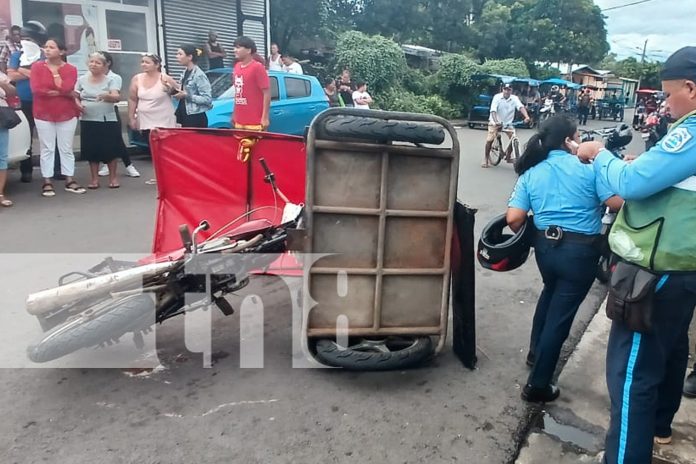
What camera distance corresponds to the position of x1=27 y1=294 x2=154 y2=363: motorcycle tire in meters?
2.95

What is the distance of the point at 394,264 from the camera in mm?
3305

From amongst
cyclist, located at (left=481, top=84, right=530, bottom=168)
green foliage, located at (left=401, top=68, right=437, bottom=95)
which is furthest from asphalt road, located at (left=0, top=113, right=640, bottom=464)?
green foliage, located at (left=401, top=68, right=437, bottom=95)

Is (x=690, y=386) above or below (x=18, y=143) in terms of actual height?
below

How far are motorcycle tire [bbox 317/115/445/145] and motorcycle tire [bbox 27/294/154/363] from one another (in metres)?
1.36

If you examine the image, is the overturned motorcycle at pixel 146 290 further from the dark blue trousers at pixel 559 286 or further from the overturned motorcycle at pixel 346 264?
the dark blue trousers at pixel 559 286

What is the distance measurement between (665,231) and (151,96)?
6689mm

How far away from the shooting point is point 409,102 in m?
22.0

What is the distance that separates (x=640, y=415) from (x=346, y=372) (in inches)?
64.7

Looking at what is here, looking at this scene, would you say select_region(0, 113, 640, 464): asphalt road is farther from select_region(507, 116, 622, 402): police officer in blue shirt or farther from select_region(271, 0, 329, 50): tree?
select_region(271, 0, 329, 50): tree

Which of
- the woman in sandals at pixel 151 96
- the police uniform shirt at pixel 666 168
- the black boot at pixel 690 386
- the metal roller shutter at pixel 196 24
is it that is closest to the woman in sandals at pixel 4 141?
the woman in sandals at pixel 151 96

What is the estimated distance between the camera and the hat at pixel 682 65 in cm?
219

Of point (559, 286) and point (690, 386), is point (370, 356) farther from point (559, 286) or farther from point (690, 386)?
point (690, 386)

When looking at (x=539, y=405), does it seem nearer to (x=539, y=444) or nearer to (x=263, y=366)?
(x=539, y=444)

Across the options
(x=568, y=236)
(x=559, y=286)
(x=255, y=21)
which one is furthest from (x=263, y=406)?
(x=255, y=21)
